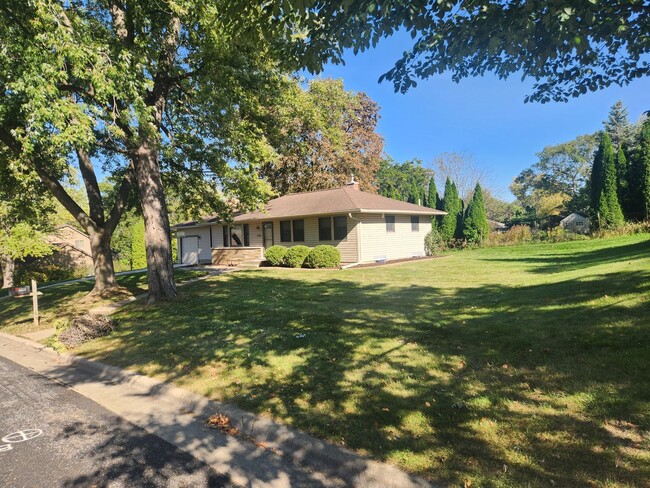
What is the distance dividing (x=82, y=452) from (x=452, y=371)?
149 inches

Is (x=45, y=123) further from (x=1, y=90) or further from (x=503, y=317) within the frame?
(x=503, y=317)

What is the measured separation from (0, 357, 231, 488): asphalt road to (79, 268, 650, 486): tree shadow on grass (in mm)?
922

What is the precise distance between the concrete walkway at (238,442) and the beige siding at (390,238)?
15.4 m

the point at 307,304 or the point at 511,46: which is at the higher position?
the point at 511,46

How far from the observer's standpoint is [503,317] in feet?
22.0

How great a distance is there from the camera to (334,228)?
20.9 metres

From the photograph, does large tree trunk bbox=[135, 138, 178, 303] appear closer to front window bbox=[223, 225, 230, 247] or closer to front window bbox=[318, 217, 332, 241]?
front window bbox=[318, 217, 332, 241]

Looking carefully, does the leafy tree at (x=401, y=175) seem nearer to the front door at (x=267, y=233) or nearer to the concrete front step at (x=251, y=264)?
the front door at (x=267, y=233)

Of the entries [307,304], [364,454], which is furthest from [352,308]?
[364,454]

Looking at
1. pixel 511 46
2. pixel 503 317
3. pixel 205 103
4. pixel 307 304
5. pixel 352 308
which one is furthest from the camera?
pixel 205 103

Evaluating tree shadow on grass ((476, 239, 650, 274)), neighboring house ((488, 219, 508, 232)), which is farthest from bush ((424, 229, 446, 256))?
neighboring house ((488, 219, 508, 232))

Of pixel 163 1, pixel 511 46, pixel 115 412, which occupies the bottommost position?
pixel 115 412

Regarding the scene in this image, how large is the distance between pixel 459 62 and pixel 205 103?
8.03 meters

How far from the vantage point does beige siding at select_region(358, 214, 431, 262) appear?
20328 mm
